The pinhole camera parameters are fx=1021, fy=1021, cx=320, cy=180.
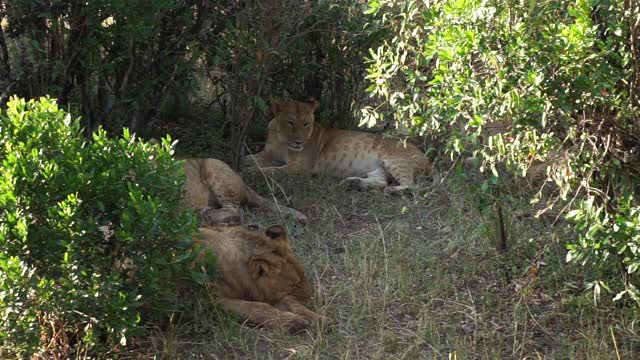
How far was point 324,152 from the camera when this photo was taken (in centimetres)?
834

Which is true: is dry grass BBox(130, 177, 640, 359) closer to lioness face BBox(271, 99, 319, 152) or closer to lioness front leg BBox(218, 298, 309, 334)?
lioness front leg BBox(218, 298, 309, 334)

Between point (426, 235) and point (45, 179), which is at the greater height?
point (45, 179)

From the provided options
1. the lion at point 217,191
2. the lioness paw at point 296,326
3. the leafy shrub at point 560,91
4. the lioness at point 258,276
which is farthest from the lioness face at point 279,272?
the lion at point 217,191

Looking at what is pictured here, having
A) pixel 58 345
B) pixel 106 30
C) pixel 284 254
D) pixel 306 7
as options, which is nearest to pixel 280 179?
pixel 306 7

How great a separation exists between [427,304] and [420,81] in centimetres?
132

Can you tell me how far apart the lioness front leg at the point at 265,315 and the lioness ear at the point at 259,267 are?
0.18 meters

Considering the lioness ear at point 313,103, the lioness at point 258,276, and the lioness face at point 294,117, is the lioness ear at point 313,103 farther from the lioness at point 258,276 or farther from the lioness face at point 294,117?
the lioness at point 258,276

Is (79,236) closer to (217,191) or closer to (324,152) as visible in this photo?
(217,191)

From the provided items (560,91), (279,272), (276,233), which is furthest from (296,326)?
(560,91)

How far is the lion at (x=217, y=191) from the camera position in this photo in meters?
6.72

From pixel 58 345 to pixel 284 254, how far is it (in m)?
1.29

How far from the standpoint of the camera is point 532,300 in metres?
5.18

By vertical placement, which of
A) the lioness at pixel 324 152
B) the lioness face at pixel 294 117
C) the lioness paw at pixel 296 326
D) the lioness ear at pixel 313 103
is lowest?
the lioness paw at pixel 296 326

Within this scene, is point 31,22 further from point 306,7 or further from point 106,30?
point 306,7
